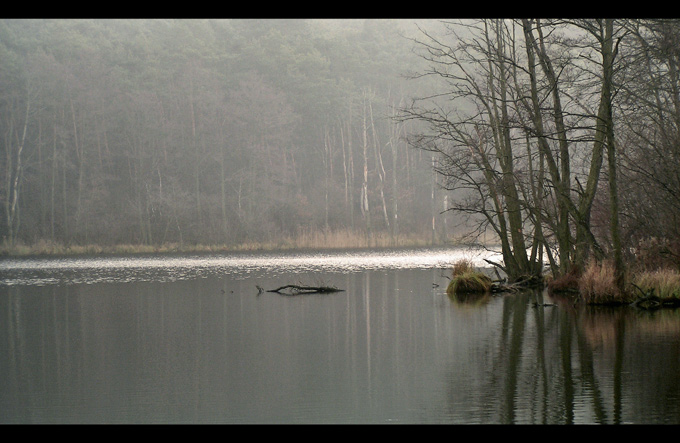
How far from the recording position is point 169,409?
31.7 feet

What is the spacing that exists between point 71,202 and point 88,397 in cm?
5271

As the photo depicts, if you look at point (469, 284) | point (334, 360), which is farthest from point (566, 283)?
point (334, 360)

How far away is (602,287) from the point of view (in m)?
18.7

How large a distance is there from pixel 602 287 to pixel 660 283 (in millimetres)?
1151

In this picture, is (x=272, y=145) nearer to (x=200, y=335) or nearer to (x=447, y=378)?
(x=200, y=335)

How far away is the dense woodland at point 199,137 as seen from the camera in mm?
59812

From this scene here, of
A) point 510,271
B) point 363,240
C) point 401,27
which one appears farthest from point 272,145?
point 510,271

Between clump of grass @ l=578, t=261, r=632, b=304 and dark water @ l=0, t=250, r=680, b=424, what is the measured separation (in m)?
0.62

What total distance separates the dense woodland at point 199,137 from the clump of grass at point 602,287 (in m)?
36.0

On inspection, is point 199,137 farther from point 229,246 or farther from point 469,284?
point 469,284

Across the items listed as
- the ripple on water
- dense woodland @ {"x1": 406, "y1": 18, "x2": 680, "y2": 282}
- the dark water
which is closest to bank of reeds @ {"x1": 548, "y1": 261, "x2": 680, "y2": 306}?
dense woodland @ {"x1": 406, "y1": 18, "x2": 680, "y2": 282}

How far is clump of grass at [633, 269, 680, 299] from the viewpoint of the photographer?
60.0 ft

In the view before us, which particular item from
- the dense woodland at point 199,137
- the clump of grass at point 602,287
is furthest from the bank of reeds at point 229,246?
the clump of grass at point 602,287

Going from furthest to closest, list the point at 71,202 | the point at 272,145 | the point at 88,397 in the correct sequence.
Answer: the point at 272,145 < the point at 71,202 < the point at 88,397
